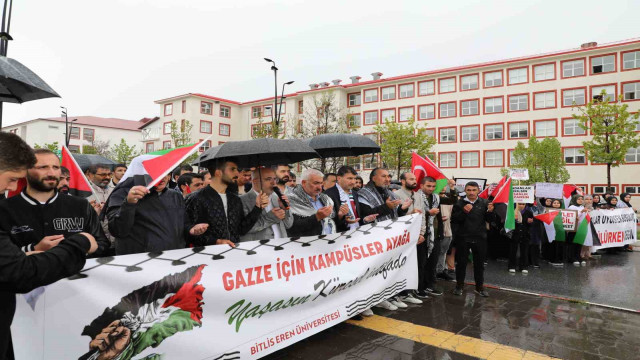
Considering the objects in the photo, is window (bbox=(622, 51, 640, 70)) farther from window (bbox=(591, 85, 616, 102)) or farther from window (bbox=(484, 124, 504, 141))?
window (bbox=(484, 124, 504, 141))

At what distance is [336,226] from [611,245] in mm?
9877

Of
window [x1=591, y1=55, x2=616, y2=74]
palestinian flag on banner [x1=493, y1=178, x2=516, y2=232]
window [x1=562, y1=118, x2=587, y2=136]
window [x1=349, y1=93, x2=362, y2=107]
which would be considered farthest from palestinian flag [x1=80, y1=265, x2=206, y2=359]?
window [x1=349, y1=93, x2=362, y2=107]

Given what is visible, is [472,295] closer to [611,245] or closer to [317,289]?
[317,289]

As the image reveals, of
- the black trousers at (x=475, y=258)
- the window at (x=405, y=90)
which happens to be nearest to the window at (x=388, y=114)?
the window at (x=405, y=90)

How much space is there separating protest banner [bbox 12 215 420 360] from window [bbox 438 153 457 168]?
42.1 metres

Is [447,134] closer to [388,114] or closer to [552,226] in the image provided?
[388,114]

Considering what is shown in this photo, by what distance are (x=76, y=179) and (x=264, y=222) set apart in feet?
7.92

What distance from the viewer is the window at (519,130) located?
40625 mm

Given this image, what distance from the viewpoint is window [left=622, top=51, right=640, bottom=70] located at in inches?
1412

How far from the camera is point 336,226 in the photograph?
17.6 feet

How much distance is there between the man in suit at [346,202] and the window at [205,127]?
5460 centimetres

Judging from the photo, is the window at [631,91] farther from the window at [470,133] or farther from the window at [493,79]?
the window at [470,133]

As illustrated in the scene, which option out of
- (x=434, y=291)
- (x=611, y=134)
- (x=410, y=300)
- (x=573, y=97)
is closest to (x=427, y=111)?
(x=573, y=97)

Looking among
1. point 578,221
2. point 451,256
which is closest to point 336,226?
point 451,256
